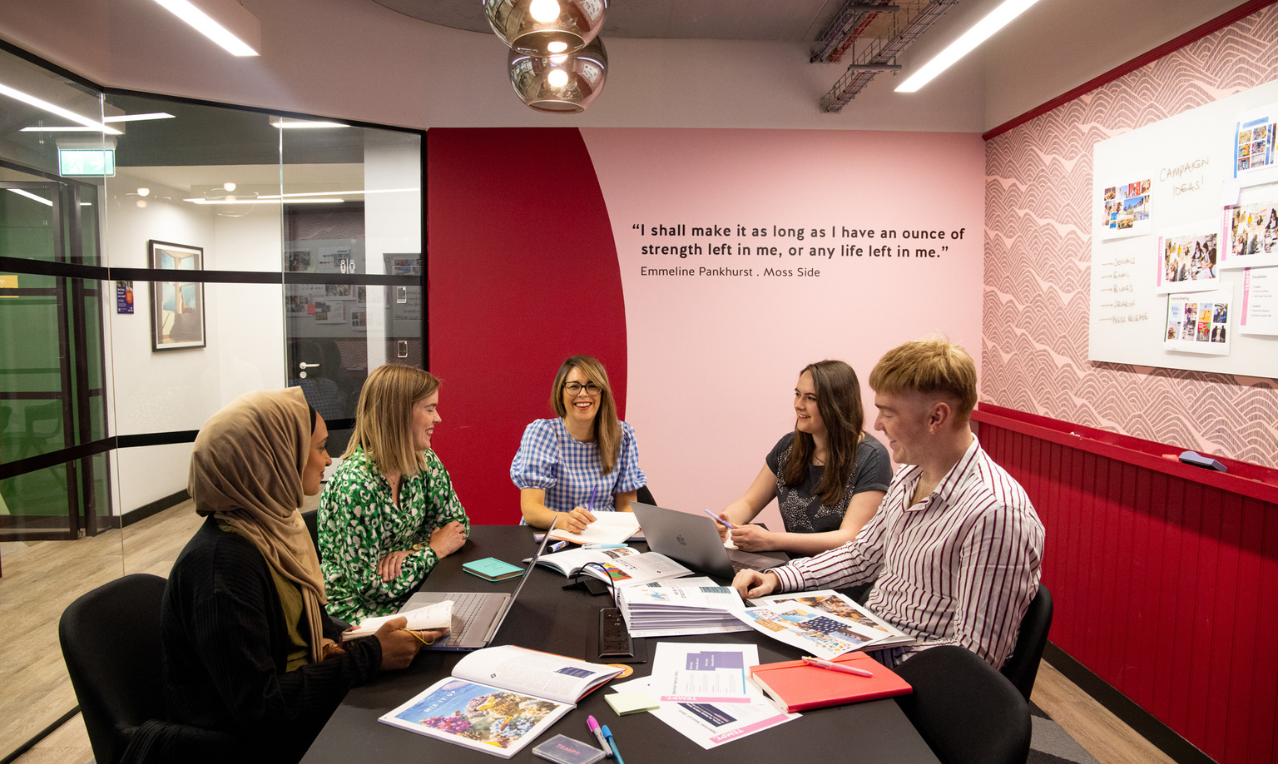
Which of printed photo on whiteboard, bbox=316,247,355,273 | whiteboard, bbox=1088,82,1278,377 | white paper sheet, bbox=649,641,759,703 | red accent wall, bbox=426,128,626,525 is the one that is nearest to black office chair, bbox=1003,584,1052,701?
white paper sheet, bbox=649,641,759,703

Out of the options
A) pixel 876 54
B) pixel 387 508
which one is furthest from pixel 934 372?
pixel 876 54

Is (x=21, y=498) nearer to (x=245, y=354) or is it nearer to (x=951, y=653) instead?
(x=245, y=354)

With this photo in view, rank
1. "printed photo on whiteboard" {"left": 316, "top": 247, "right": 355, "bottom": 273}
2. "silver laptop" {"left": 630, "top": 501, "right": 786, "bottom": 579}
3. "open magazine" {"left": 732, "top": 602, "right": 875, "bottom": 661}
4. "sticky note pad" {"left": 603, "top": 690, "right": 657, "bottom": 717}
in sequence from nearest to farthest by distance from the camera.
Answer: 1. "sticky note pad" {"left": 603, "top": 690, "right": 657, "bottom": 717}
2. "open magazine" {"left": 732, "top": 602, "right": 875, "bottom": 661}
3. "silver laptop" {"left": 630, "top": 501, "right": 786, "bottom": 579}
4. "printed photo on whiteboard" {"left": 316, "top": 247, "right": 355, "bottom": 273}

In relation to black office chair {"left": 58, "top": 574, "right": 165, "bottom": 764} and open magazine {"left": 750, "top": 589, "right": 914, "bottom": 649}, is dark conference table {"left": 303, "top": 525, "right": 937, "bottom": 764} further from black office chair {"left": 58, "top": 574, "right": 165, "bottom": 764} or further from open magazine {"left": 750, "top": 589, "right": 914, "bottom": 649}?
black office chair {"left": 58, "top": 574, "right": 165, "bottom": 764}

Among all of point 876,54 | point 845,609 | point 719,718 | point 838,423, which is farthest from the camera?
point 876,54

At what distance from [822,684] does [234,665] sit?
1.20 meters

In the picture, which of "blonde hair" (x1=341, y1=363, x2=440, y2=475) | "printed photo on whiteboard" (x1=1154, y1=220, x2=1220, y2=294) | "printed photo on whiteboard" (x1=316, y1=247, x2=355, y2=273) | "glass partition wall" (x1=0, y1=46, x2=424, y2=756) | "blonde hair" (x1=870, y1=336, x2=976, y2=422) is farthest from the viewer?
"printed photo on whiteboard" (x1=316, y1=247, x2=355, y2=273)

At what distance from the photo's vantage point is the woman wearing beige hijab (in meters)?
1.45

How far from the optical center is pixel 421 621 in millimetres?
1647

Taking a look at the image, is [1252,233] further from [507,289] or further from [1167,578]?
[507,289]

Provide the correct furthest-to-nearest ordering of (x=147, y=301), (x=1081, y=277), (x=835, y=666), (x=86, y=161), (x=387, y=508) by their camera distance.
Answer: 1. (x=147, y=301)
2. (x=1081, y=277)
3. (x=86, y=161)
4. (x=387, y=508)
5. (x=835, y=666)

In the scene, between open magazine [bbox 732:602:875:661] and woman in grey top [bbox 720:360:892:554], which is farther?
woman in grey top [bbox 720:360:892:554]

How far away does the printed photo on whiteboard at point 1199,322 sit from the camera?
2637 millimetres

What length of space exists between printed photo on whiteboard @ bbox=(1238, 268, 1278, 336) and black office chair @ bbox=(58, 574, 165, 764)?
11.5ft
